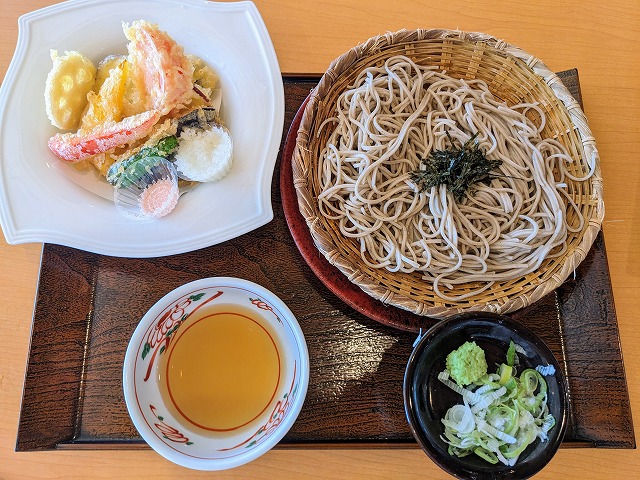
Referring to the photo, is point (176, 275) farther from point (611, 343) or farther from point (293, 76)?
point (611, 343)

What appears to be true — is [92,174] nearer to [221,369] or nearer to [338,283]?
[221,369]

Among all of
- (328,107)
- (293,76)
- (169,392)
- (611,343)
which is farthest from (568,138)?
(169,392)

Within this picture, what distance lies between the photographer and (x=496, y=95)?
1.62 m

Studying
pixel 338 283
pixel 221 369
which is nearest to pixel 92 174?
pixel 221 369

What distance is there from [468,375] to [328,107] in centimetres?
89

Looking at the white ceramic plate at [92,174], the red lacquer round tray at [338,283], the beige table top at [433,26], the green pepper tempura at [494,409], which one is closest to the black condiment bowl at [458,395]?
the green pepper tempura at [494,409]

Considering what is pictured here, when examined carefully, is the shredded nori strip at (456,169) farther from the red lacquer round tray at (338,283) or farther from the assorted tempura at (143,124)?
the assorted tempura at (143,124)

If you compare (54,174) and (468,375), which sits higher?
(54,174)

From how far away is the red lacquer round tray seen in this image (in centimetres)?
134

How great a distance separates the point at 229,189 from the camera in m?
1.43

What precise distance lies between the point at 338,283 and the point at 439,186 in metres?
0.44

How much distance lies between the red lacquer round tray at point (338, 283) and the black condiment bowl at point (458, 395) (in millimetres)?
122

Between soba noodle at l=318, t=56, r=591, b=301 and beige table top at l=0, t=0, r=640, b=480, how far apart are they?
25 cm

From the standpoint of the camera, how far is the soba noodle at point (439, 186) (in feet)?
4.72
